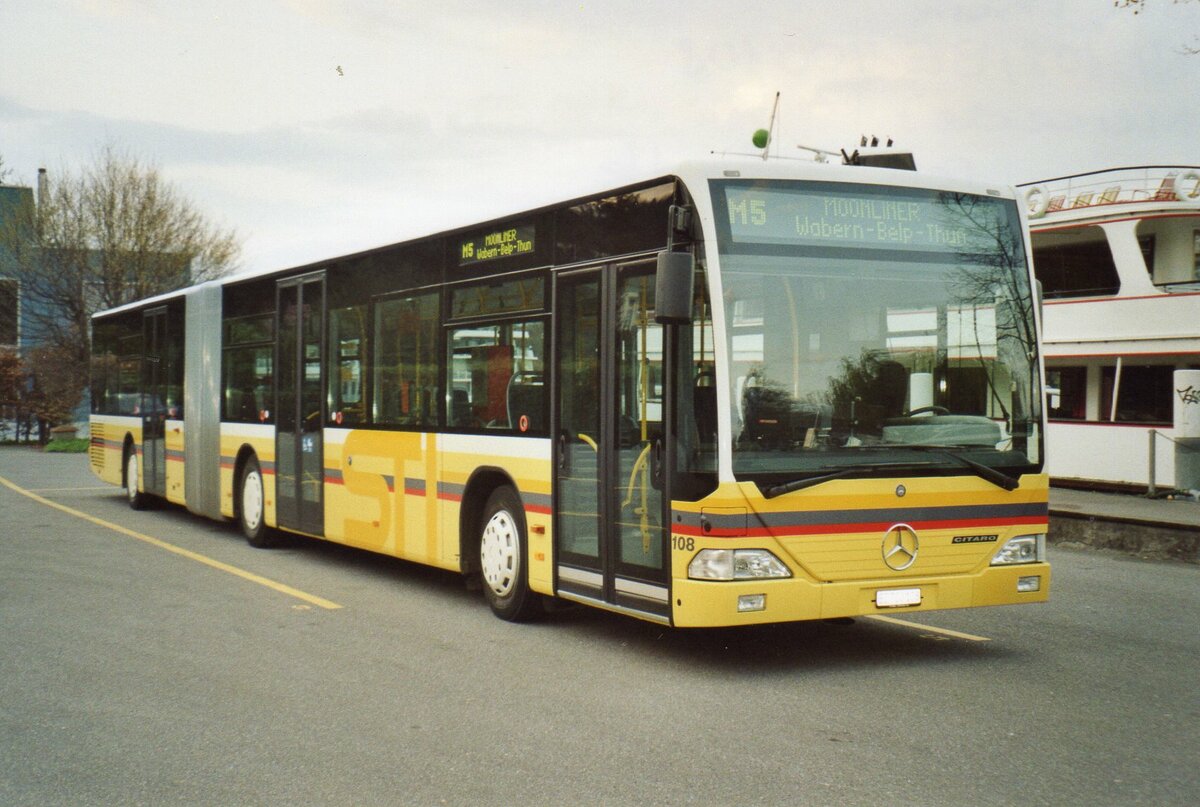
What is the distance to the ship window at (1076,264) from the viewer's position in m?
23.5

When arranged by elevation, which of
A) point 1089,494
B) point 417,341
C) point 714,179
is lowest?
point 1089,494

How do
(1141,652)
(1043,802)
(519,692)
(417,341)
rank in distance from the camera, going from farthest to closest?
(417,341)
(1141,652)
(519,692)
(1043,802)

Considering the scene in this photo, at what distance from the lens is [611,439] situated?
26.1 ft

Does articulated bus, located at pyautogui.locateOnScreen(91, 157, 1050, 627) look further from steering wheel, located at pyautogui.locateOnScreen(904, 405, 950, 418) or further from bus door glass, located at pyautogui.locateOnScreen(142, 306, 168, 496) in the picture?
bus door glass, located at pyautogui.locateOnScreen(142, 306, 168, 496)

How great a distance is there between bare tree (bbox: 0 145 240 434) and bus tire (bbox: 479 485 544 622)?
123 ft

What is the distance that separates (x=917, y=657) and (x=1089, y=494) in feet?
47.7

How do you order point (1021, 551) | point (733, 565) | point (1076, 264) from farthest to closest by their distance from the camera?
point (1076, 264) < point (1021, 551) < point (733, 565)

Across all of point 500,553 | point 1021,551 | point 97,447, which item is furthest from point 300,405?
point 97,447

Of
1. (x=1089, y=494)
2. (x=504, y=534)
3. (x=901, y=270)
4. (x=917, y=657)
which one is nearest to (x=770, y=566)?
(x=917, y=657)

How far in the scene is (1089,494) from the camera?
2106 cm

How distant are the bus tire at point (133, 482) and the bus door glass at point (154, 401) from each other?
53 centimetres

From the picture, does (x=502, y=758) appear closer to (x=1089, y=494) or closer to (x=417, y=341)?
(x=417, y=341)

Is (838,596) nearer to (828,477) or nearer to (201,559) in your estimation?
(828,477)

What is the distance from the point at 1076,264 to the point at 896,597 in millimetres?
18626
